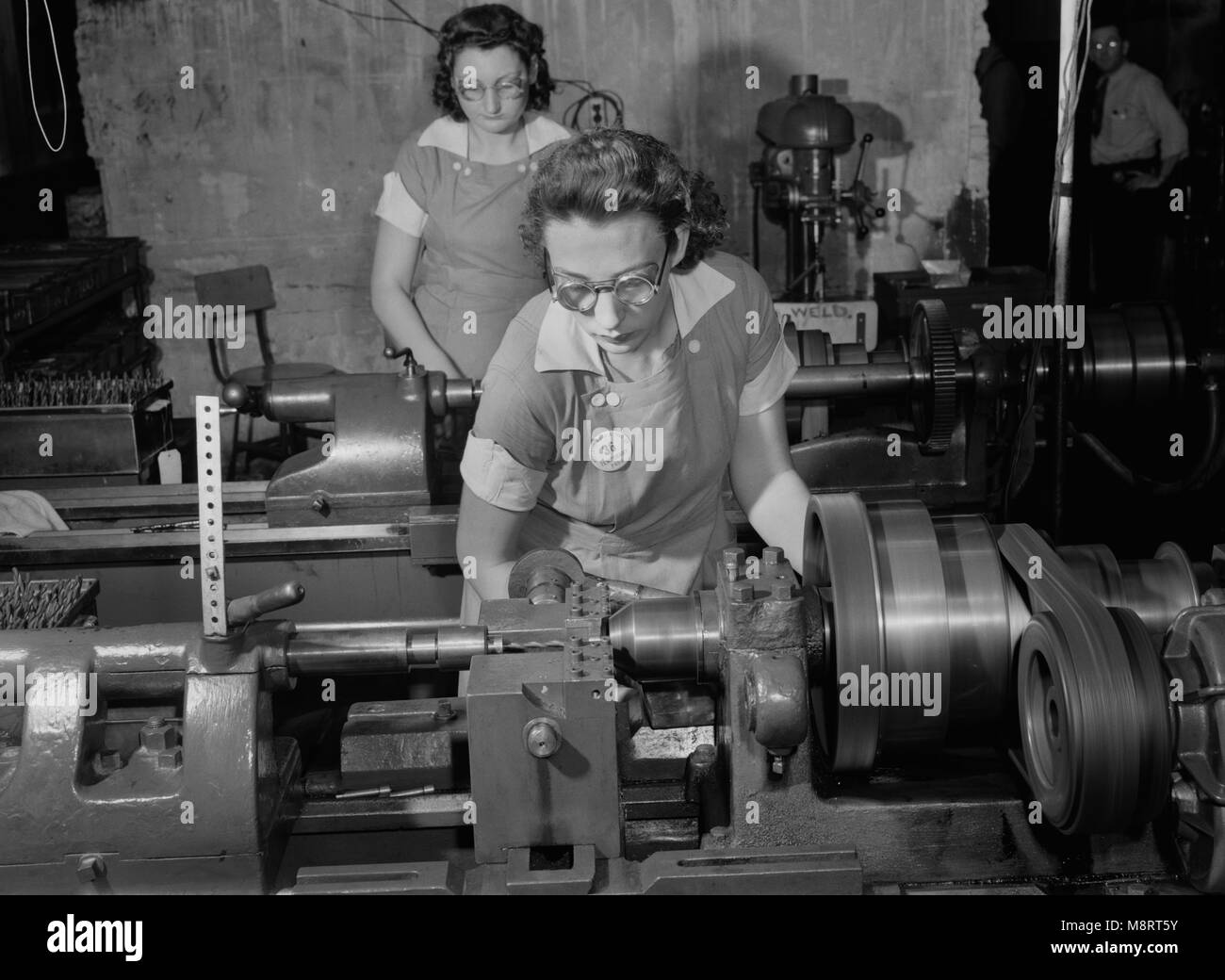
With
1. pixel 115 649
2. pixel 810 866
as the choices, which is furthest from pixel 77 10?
pixel 810 866

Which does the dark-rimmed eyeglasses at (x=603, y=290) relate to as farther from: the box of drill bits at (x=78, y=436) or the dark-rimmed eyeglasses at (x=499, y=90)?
the box of drill bits at (x=78, y=436)

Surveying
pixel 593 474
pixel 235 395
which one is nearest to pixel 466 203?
pixel 235 395

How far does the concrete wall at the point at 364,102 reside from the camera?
15.6 feet

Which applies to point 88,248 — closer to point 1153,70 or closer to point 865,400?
point 865,400

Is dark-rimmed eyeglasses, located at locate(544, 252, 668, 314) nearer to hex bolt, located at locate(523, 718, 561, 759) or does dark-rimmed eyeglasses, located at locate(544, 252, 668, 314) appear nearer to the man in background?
hex bolt, located at locate(523, 718, 561, 759)

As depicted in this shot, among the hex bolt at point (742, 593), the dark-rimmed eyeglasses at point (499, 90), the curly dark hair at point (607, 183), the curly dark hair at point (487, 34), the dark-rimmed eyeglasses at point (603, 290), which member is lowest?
the hex bolt at point (742, 593)

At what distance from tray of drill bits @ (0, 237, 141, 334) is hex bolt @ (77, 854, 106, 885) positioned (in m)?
2.57

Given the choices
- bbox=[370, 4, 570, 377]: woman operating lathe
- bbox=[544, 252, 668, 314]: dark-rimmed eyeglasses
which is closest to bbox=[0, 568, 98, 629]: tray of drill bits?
bbox=[544, 252, 668, 314]: dark-rimmed eyeglasses

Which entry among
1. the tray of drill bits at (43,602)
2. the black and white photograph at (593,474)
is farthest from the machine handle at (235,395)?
the tray of drill bits at (43,602)

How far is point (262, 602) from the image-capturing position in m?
1.27

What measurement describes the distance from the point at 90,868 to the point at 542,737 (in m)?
0.44

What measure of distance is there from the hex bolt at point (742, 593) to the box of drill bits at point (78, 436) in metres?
1.80

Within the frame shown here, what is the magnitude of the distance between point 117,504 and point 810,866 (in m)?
1.83

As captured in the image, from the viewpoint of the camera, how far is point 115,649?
132cm
